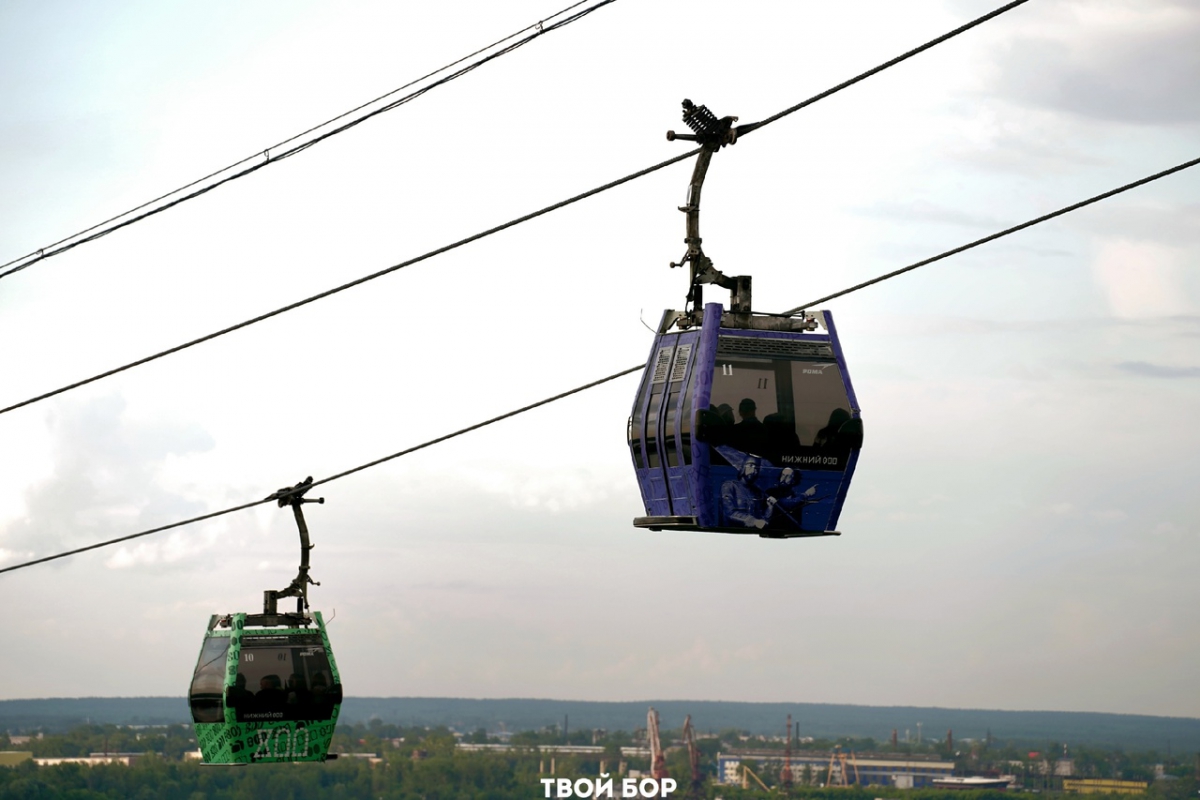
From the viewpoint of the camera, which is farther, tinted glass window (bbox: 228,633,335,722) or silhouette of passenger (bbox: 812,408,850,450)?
tinted glass window (bbox: 228,633,335,722)

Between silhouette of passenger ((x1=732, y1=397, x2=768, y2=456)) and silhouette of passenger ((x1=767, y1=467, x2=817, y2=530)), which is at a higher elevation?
silhouette of passenger ((x1=732, y1=397, x2=768, y2=456))

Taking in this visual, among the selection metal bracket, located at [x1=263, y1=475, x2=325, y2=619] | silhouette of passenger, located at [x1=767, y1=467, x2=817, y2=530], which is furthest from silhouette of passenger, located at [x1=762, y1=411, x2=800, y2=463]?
metal bracket, located at [x1=263, y1=475, x2=325, y2=619]

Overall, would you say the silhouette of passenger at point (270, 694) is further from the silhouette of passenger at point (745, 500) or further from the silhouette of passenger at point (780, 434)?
the silhouette of passenger at point (780, 434)

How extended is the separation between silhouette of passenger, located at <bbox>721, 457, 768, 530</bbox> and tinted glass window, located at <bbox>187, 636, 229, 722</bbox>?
16.4 m

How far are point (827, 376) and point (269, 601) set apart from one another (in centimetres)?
1724

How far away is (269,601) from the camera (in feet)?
131

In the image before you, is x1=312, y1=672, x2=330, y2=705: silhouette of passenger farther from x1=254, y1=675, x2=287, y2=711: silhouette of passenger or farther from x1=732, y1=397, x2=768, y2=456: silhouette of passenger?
x1=732, y1=397, x2=768, y2=456: silhouette of passenger

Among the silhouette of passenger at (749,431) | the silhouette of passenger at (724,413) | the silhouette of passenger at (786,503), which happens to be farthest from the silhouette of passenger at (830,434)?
the silhouette of passenger at (724,413)

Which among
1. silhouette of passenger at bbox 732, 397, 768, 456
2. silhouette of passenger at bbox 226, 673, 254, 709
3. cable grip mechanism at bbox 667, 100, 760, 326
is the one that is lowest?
silhouette of passenger at bbox 226, 673, 254, 709

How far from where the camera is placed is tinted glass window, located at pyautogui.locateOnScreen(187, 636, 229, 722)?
127 feet

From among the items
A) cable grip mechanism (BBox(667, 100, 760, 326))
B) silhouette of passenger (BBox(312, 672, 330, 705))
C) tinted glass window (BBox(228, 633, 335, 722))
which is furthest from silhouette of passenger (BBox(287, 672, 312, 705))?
cable grip mechanism (BBox(667, 100, 760, 326))

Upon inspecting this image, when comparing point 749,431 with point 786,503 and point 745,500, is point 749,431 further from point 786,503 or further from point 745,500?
point 786,503

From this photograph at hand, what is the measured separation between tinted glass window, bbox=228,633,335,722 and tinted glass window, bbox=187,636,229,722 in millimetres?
395

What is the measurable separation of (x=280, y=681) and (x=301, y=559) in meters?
2.65
